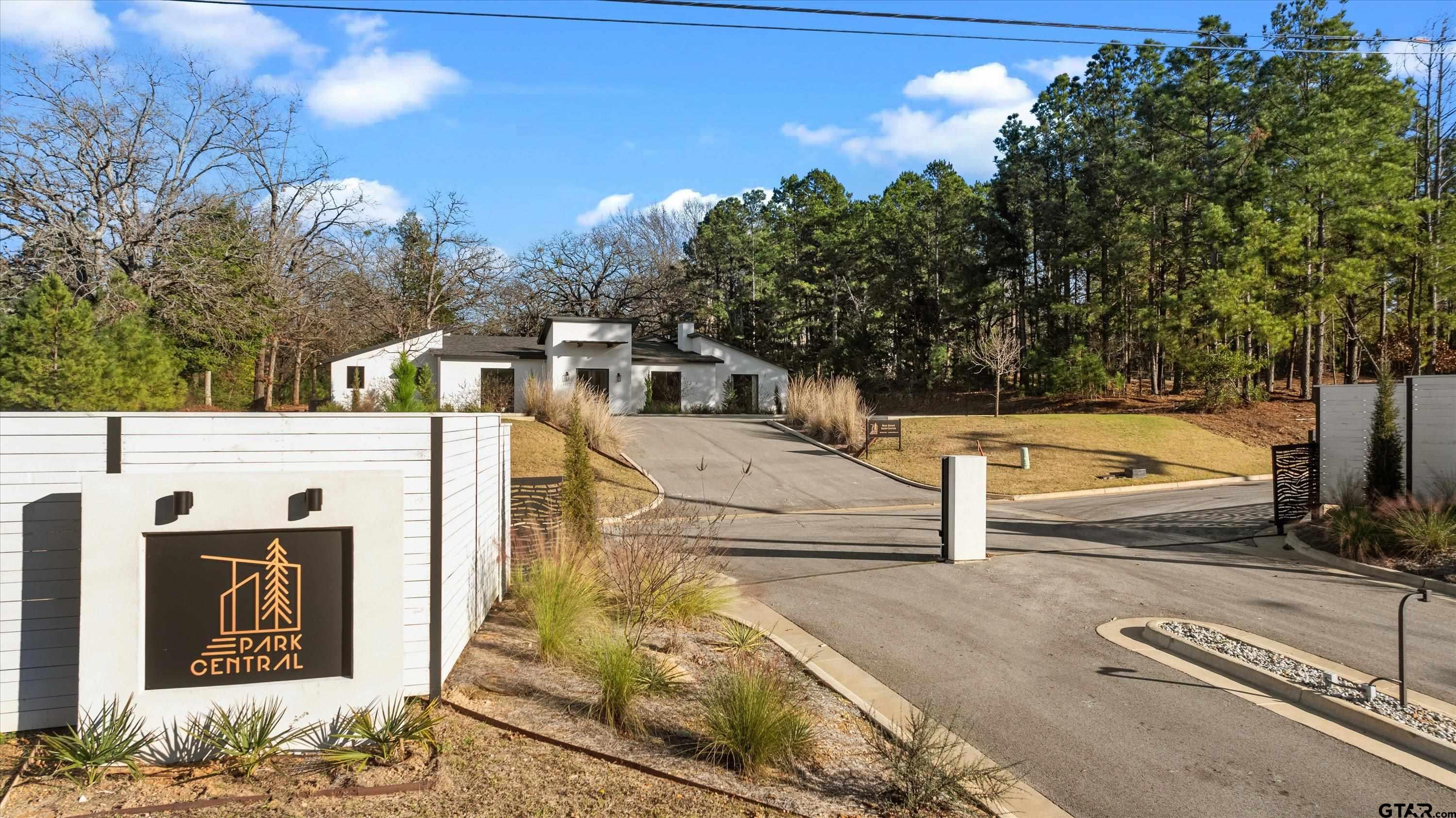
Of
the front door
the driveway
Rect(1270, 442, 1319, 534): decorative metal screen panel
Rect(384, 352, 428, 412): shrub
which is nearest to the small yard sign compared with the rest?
the driveway

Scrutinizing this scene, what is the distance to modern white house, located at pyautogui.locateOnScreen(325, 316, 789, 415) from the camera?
1350 inches

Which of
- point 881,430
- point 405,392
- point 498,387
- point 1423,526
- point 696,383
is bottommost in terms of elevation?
point 1423,526

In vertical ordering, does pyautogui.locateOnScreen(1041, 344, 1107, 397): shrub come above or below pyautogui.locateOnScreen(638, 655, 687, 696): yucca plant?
above

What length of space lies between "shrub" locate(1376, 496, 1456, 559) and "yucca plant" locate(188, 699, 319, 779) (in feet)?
40.8

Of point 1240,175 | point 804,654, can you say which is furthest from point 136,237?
point 1240,175

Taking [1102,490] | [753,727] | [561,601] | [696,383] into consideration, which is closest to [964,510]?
[561,601]

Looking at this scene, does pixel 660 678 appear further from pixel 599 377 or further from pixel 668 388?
pixel 668 388

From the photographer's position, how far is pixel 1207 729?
18.1 ft

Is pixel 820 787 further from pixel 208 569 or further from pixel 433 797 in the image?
pixel 208 569

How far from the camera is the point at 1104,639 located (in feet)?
25.0

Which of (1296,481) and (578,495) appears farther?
(1296,481)

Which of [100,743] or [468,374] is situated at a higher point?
[468,374]

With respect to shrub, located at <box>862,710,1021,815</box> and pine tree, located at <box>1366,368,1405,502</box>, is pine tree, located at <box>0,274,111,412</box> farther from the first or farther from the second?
pine tree, located at <box>1366,368,1405,502</box>

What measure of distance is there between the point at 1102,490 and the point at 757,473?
856 cm
